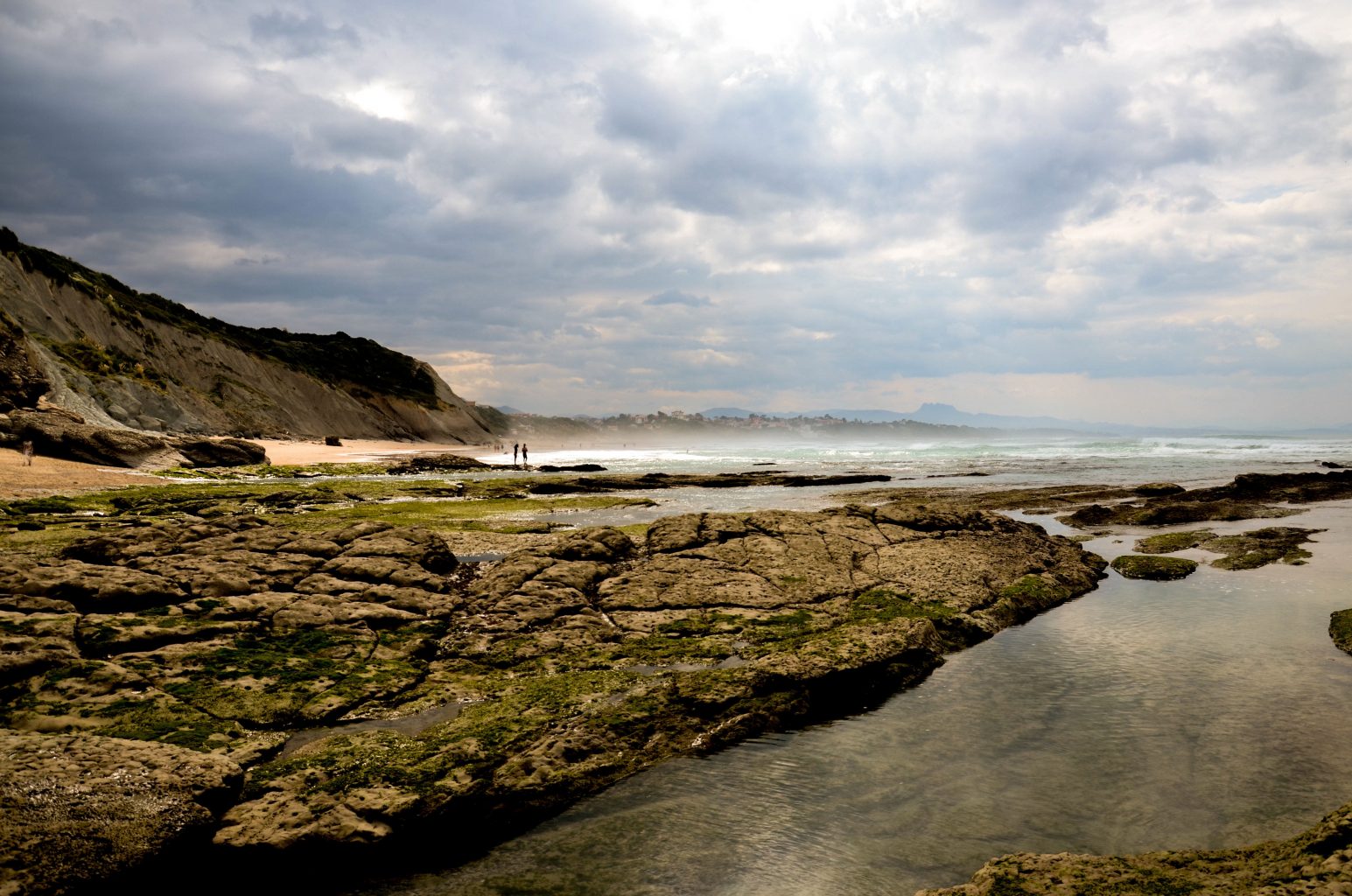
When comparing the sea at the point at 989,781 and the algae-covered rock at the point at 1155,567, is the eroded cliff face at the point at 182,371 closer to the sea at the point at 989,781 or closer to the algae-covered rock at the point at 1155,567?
the sea at the point at 989,781

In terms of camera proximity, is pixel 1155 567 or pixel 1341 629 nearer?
pixel 1341 629

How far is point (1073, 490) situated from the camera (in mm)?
41125

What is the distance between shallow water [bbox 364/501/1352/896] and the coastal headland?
1.99 ft

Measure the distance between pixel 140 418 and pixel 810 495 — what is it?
238 feet

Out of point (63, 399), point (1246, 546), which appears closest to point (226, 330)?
point (63, 399)

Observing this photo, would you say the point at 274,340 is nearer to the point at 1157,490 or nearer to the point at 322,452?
the point at 322,452

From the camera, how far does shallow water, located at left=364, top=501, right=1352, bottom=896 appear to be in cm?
611

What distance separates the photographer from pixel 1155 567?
17469 mm

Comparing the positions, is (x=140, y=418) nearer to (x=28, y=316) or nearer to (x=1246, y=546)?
(x=28, y=316)

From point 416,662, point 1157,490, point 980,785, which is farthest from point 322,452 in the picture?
point 980,785

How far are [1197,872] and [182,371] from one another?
125 meters

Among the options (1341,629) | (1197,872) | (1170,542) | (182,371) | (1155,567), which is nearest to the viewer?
(1197,872)

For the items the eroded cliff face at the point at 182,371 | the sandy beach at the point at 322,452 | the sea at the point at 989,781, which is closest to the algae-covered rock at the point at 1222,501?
the sea at the point at 989,781

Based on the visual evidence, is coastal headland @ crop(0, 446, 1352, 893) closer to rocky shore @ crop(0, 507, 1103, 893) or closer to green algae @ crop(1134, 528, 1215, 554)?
rocky shore @ crop(0, 507, 1103, 893)
